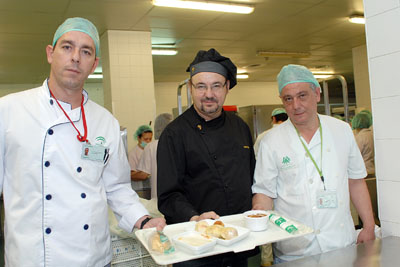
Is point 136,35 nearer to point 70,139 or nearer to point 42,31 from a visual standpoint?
point 42,31

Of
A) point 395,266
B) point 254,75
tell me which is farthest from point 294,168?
point 254,75

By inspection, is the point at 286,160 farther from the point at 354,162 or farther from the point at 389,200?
the point at 389,200

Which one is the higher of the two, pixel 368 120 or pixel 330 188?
pixel 368 120

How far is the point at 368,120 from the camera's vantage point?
4.76 metres

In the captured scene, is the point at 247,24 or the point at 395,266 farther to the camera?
the point at 247,24

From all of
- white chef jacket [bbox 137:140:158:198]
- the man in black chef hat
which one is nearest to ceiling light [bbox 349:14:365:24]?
white chef jacket [bbox 137:140:158:198]

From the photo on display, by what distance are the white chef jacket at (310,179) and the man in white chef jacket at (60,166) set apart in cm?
67

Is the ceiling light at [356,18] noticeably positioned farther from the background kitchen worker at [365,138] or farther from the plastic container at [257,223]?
the plastic container at [257,223]

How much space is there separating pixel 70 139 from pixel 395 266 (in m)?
1.32

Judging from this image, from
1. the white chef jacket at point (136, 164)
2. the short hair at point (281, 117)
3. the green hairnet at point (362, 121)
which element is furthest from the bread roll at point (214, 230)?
the green hairnet at point (362, 121)

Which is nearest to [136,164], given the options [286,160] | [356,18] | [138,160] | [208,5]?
[138,160]

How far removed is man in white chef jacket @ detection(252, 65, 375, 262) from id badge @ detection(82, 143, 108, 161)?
2.60 feet

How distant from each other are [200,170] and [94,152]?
533 millimetres

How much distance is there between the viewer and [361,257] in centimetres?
139
